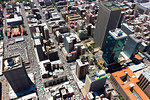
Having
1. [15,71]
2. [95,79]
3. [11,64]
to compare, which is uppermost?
[11,64]

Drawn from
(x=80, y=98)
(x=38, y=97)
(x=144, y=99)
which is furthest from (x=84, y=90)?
(x=144, y=99)

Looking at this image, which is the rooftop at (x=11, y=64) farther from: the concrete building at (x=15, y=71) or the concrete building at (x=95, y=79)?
the concrete building at (x=95, y=79)

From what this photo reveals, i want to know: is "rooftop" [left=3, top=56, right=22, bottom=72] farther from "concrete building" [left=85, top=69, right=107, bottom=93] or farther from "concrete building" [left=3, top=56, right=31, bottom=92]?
"concrete building" [left=85, top=69, right=107, bottom=93]

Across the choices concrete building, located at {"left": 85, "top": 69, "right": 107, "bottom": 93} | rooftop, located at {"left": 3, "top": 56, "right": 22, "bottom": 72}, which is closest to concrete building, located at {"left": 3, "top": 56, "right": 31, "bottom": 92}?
rooftop, located at {"left": 3, "top": 56, "right": 22, "bottom": 72}

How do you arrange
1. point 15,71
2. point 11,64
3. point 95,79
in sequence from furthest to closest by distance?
point 95,79
point 15,71
point 11,64

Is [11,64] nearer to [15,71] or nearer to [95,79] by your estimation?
[15,71]

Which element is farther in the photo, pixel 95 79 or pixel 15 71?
pixel 95 79

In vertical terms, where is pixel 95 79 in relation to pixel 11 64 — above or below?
below

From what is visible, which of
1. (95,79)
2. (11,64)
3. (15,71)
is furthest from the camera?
(95,79)

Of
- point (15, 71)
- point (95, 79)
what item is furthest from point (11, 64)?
point (95, 79)
